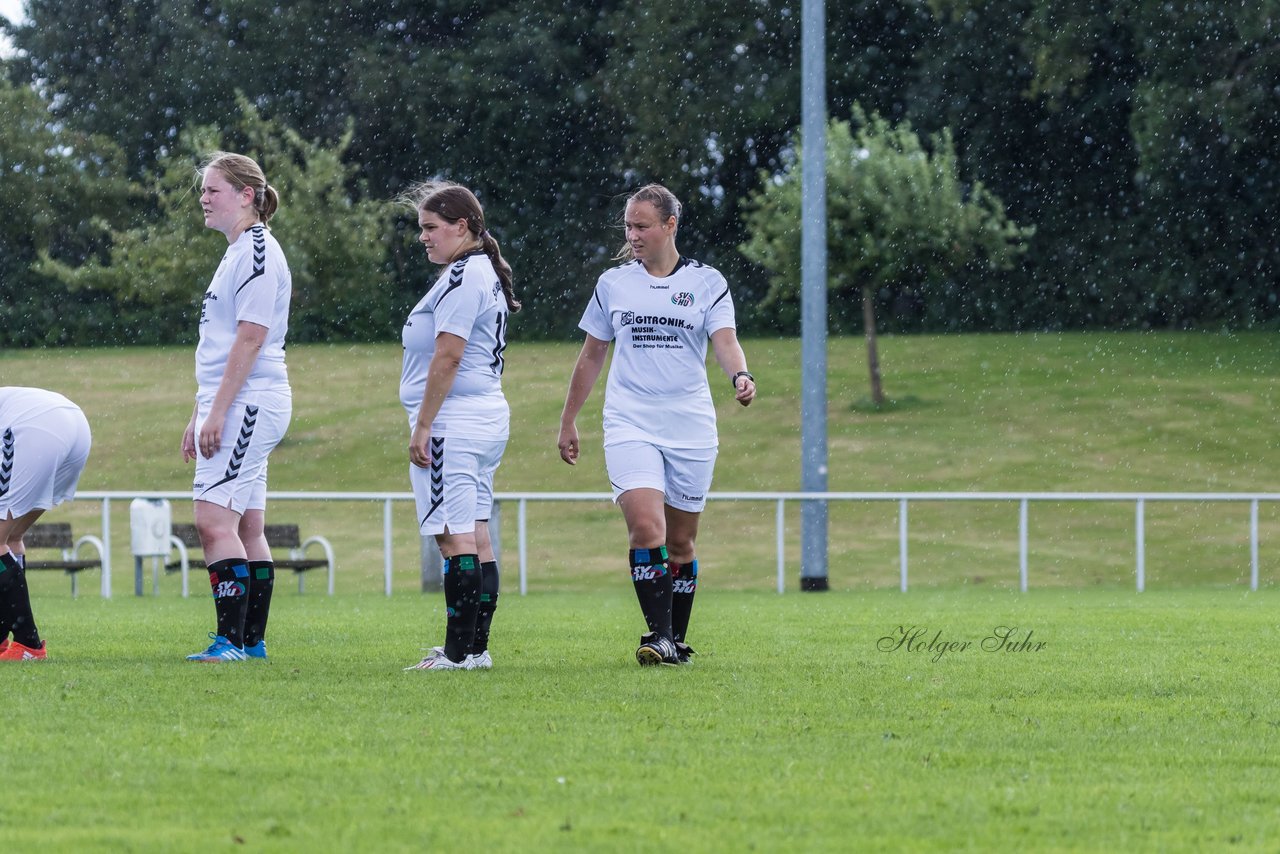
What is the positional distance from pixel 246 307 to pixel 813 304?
9247 millimetres

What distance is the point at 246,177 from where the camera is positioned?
7.20 metres

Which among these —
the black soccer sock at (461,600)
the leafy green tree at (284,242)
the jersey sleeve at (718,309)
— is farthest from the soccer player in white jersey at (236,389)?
the leafy green tree at (284,242)

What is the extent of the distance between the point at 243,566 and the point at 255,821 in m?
3.41

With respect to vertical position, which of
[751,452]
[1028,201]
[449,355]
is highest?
[1028,201]

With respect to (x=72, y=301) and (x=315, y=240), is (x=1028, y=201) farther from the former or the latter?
(x=72, y=301)

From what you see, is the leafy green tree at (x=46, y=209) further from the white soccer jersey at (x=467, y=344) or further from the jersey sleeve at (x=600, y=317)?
the white soccer jersey at (x=467, y=344)

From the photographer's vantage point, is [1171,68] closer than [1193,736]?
No

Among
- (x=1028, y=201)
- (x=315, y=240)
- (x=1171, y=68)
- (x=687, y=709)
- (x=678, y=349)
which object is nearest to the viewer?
(x=687, y=709)

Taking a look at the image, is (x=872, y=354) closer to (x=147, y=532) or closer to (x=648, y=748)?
(x=147, y=532)

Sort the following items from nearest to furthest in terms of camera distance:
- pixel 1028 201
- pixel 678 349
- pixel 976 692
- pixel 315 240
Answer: pixel 976 692 < pixel 678 349 < pixel 315 240 < pixel 1028 201

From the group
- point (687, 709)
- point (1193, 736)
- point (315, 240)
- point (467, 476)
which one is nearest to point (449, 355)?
point (467, 476)

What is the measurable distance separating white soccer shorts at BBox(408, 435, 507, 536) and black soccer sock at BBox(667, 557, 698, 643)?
0.98m

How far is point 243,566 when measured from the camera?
279 inches

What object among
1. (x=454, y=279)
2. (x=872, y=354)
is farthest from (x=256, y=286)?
(x=872, y=354)
